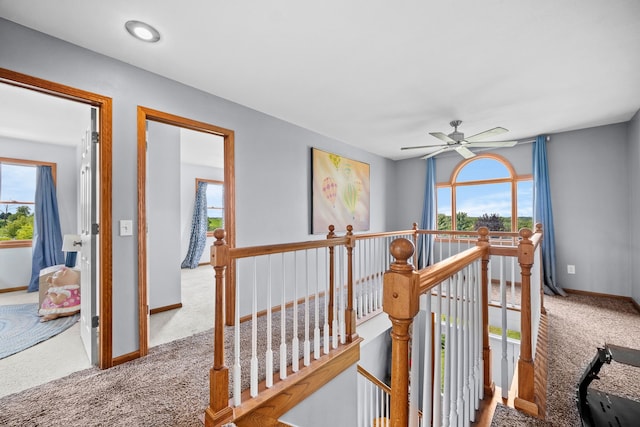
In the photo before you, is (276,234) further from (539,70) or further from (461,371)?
(539,70)

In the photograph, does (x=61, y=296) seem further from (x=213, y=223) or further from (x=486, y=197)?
(x=486, y=197)

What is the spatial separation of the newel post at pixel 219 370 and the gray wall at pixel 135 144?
1152 mm

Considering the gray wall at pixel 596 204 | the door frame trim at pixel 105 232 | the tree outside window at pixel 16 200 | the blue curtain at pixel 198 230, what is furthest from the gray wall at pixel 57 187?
the gray wall at pixel 596 204

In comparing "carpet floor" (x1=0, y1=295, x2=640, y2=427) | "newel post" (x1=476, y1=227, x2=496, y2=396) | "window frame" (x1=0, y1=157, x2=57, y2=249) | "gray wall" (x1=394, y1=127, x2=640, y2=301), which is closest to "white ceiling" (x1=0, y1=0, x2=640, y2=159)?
"gray wall" (x1=394, y1=127, x2=640, y2=301)

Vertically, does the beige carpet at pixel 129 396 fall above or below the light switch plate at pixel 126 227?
below

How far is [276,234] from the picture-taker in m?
3.44

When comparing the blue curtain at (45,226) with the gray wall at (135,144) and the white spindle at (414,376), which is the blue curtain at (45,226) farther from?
the white spindle at (414,376)

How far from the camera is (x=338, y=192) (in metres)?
4.45

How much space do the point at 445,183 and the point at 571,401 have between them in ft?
13.5

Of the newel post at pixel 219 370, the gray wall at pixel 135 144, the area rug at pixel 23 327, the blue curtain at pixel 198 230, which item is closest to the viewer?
the newel post at pixel 219 370

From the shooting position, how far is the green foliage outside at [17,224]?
4473mm

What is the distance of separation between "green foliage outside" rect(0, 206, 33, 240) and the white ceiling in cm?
434

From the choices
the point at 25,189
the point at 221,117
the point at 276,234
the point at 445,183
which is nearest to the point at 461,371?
the point at 276,234

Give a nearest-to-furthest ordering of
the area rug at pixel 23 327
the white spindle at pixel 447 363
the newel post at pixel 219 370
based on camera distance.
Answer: the white spindle at pixel 447 363 → the newel post at pixel 219 370 → the area rug at pixel 23 327
